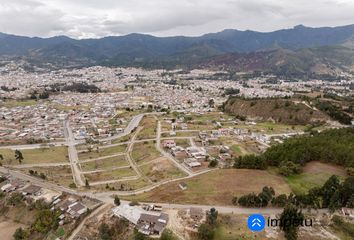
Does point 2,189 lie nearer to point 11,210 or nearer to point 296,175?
point 11,210

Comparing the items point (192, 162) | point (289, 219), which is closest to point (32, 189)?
point (192, 162)

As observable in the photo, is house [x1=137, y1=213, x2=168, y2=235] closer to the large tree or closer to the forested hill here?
the forested hill

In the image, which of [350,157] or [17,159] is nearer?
[350,157]

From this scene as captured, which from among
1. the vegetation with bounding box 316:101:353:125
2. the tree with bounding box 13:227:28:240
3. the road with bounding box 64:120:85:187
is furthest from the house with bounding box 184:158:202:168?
the vegetation with bounding box 316:101:353:125

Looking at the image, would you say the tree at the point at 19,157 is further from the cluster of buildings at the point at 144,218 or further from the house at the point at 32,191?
the cluster of buildings at the point at 144,218

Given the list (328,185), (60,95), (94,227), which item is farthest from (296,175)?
(60,95)

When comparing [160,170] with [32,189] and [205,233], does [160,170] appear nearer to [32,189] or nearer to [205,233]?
[32,189]

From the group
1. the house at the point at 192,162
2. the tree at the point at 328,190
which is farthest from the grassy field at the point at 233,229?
the house at the point at 192,162
